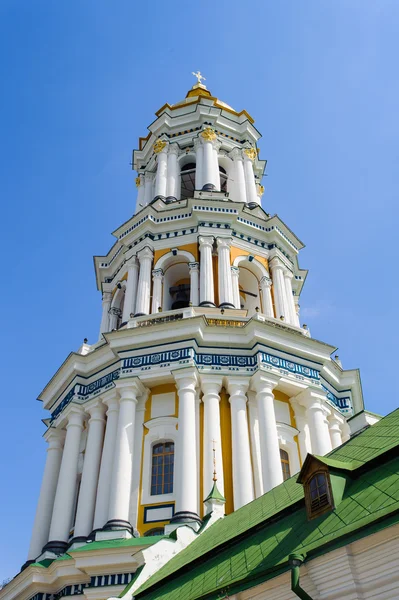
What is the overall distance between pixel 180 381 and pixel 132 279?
5838 mm

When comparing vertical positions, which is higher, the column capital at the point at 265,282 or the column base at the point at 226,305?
the column capital at the point at 265,282

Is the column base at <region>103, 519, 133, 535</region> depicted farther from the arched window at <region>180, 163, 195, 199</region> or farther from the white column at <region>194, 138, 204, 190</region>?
the arched window at <region>180, 163, 195, 199</region>

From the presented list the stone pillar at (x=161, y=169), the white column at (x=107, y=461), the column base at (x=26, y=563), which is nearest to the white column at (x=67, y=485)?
the column base at (x=26, y=563)

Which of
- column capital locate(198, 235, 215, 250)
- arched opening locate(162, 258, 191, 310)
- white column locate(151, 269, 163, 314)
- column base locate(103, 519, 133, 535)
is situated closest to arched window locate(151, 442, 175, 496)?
column base locate(103, 519, 133, 535)

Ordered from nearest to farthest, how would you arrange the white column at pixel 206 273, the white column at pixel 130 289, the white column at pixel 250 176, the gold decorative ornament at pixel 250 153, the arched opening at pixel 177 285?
the white column at pixel 206 273 → the white column at pixel 130 289 → the arched opening at pixel 177 285 → the white column at pixel 250 176 → the gold decorative ornament at pixel 250 153

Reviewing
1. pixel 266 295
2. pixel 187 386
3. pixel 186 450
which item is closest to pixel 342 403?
pixel 266 295

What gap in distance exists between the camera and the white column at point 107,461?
58.4ft

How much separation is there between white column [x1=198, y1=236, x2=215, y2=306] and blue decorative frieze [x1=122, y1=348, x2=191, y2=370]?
2531 millimetres

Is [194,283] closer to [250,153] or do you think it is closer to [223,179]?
[223,179]

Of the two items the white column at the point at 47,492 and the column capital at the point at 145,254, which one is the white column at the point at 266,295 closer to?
the column capital at the point at 145,254

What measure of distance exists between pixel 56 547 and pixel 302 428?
8.01 m

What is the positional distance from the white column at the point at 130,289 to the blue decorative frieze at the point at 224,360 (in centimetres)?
384

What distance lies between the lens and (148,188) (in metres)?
28.6

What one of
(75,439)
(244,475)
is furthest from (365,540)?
(75,439)
